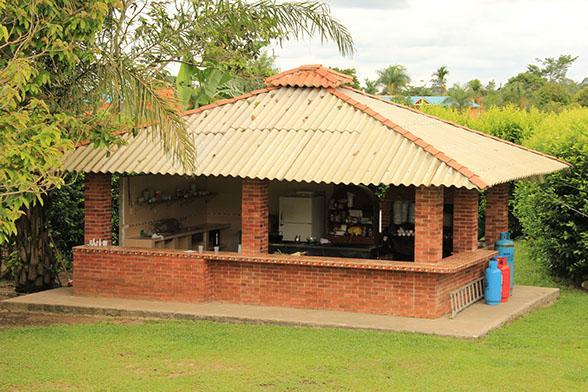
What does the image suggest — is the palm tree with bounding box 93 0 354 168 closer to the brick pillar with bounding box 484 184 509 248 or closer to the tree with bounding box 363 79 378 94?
the brick pillar with bounding box 484 184 509 248

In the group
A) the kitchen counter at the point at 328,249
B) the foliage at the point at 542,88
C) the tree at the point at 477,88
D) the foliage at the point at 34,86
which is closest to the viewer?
the foliage at the point at 34,86

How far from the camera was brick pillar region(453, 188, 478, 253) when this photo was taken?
1609 centimetres

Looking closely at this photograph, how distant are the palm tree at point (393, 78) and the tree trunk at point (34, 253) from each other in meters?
58.9

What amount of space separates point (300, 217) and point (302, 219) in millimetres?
56

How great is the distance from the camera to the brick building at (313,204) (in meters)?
14.6

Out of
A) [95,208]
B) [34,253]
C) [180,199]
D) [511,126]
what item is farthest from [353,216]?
[511,126]

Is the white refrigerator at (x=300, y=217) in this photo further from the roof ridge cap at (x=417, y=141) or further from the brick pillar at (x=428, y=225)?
the brick pillar at (x=428, y=225)

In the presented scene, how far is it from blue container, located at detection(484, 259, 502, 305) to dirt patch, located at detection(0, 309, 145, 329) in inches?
219

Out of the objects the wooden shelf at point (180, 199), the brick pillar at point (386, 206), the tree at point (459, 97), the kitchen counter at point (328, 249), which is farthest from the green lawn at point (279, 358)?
the tree at point (459, 97)

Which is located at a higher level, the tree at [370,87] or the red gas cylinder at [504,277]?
the tree at [370,87]

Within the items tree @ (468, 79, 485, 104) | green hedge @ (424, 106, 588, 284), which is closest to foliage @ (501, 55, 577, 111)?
tree @ (468, 79, 485, 104)

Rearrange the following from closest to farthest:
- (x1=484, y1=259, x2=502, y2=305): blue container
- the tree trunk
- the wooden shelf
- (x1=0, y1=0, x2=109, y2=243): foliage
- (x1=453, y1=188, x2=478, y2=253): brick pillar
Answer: (x1=0, y1=0, x2=109, y2=243): foliage → (x1=484, y1=259, x2=502, y2=305): blue container → (x1=453, y1=188, x2=478, y2=253): brick pillar → the tree trunk → the wooden shelf

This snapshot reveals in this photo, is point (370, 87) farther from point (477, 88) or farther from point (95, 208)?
point (95, 208)

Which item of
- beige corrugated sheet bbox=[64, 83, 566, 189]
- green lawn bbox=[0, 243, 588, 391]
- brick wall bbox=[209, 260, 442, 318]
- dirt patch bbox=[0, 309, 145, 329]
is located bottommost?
green lawn bbox=[0, 243, 588, 391]
